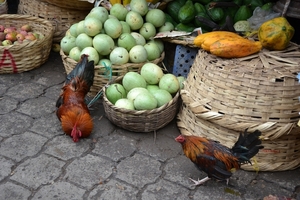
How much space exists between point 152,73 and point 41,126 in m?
1.16

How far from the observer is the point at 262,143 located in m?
3.27

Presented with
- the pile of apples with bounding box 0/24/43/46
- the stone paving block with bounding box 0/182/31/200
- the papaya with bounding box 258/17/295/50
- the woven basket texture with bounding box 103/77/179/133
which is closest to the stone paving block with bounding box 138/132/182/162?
the woven basket texture with bounding box 103/77/179/133

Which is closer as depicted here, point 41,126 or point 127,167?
point 127,167

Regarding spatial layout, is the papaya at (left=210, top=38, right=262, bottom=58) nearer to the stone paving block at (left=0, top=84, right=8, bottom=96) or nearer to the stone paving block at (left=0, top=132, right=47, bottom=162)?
the stone paving block at (left=0, top=132, right=47, bottom=162)

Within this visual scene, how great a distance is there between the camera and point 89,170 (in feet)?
10.9

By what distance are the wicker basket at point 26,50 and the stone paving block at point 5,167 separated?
1.44m

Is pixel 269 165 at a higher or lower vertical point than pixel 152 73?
A: lower

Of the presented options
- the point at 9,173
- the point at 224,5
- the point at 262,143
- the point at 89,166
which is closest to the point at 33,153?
the point at 9,173

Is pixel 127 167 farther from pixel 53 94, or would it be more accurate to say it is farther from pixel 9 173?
pixel 53 94

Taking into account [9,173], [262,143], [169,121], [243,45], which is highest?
[243,45]

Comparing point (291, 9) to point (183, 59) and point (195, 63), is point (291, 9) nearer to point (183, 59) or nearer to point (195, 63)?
point (195, 63)

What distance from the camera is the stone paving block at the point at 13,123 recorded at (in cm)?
372

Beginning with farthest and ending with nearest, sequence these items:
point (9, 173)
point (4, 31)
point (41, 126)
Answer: point (4, 31) → point (41, 126) → point (9, 173)

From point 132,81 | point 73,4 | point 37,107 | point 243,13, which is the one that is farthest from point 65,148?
point 243,13
